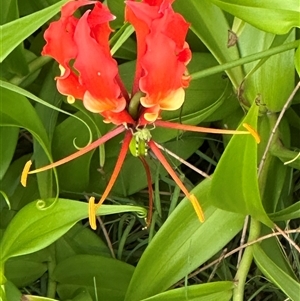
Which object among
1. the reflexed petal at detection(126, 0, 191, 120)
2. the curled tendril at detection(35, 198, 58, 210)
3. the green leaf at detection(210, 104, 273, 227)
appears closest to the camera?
the reflexed petal at detection(126, 0, 191, 120)

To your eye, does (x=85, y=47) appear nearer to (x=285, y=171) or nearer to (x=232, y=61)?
(x=232, y=61)

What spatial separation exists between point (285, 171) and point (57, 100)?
441mm

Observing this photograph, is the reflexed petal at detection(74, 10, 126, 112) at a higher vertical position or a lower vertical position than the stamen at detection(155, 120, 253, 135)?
higher

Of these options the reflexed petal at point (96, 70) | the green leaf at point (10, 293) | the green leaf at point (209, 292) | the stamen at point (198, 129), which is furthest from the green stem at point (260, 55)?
the green leaf at point (10, 293)

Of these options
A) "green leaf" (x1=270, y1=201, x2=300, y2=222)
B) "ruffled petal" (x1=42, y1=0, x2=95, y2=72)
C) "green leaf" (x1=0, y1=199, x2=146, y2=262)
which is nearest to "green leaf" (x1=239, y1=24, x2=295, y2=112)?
"green leaf" (x1=270, y1=201, x2=300, y2=222)

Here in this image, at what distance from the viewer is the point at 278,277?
955mm

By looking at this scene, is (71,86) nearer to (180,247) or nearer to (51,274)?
(180,247)

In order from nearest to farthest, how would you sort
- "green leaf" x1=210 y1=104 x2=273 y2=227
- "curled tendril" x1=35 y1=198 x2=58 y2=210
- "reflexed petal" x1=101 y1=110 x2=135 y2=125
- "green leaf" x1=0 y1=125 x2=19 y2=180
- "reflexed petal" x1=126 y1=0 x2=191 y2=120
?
"reflexed petal" x1=126 y1=0 x2=191 y2=120 < "reflexed petal" x1=101 y1=110 x2=135 y2=125 < "green leaf" x1=210 y1=104 x2=273 y2=227 < "curled tendril" x1=35 y1=198 x2=58 y2=210 < "green leaf" x1=0 y1=125 x2=19 y2=180

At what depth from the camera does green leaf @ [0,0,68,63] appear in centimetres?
74

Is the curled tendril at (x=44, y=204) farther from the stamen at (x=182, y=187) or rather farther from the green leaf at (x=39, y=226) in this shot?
the stamen at (x=182, y=187)

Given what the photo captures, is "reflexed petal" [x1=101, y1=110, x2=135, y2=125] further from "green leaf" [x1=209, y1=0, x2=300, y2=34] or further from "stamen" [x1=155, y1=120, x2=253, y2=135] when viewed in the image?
"green leaf" [x1=209, y1=0, x2=300, y2=34]

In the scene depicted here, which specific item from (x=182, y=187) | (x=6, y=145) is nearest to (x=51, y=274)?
(x=6, y=145)

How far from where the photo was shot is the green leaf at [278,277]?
94cm

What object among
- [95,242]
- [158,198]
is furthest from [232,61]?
[95,242]
